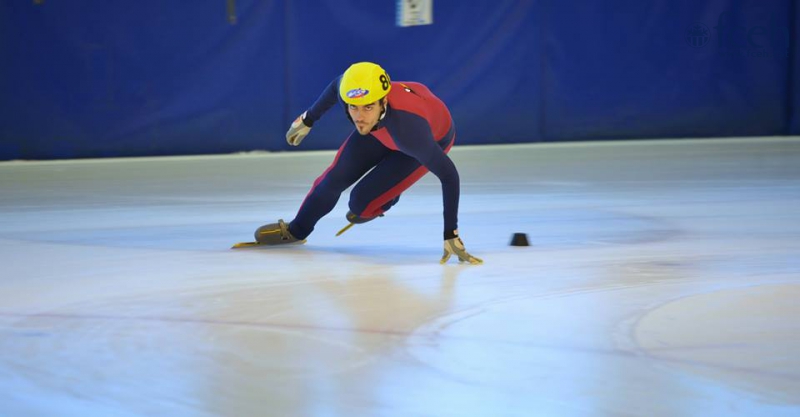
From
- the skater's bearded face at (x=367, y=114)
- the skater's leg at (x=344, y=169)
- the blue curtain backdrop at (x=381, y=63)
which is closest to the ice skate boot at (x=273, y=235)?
the skater's leg at (x=344, y=169)

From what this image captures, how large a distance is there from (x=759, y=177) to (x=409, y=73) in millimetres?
3642

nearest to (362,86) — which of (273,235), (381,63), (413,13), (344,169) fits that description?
(344,169)

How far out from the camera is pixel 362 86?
13.2 feet

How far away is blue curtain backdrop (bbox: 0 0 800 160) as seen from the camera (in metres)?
8.99

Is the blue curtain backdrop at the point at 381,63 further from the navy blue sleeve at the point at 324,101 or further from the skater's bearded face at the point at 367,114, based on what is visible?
the skater's bearded face at the point at 367,114

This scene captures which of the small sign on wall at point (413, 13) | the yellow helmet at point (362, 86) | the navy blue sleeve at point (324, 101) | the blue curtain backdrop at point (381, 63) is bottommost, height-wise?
the blue curtain backdrop at point (381, 63)

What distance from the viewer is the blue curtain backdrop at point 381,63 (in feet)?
29.5

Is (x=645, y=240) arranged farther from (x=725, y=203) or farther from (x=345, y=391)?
(x=345, y=391)

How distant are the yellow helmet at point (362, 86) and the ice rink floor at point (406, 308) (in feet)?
2.02

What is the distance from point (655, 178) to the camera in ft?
24.6

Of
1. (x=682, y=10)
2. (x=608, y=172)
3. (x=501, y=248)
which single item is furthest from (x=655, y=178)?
(x=682, y=10)

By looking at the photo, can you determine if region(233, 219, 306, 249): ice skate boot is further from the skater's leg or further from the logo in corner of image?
the logo in corner of image

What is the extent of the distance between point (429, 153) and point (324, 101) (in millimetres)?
670

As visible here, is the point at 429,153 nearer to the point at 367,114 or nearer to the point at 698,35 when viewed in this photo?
the point at 367,114
